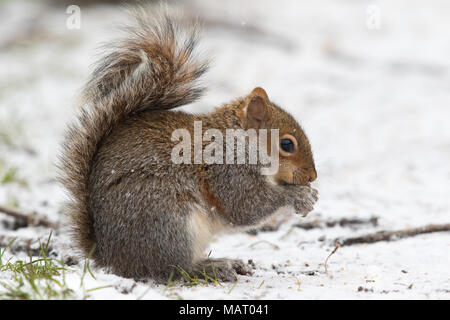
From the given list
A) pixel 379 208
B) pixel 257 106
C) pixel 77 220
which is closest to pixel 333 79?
pixel 379 208

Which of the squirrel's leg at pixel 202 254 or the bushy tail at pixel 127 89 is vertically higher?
the bushy tail at pixel 127 89

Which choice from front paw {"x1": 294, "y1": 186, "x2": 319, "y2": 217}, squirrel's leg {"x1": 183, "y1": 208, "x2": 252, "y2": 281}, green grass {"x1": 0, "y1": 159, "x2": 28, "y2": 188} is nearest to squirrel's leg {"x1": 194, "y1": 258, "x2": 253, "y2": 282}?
squirrel's leg {"x1": 183, "y1": 208, "x2": 252, "y2": 281}

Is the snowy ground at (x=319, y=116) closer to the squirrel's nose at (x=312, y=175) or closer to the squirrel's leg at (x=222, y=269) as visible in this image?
the squirrel's leg at (x=222, y=269)

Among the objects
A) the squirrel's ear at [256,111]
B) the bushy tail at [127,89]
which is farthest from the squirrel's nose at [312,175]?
the bushy tail at [127,89]

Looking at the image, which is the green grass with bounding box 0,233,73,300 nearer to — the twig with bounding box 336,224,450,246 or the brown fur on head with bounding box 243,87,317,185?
the brown fur on head with bounding box 243,87,317,185

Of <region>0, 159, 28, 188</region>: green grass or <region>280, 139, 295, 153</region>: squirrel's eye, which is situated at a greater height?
<region>280, 139, 295, 153</region>: squirrel's eye

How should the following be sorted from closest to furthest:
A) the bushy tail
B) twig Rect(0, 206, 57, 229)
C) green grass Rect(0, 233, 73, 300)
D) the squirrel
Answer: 1. green grass Rect(0, 233, 73, 300)
2. the squirrel
3. the bushy tail
4. twig Rect(0, 206, 57, 229)
